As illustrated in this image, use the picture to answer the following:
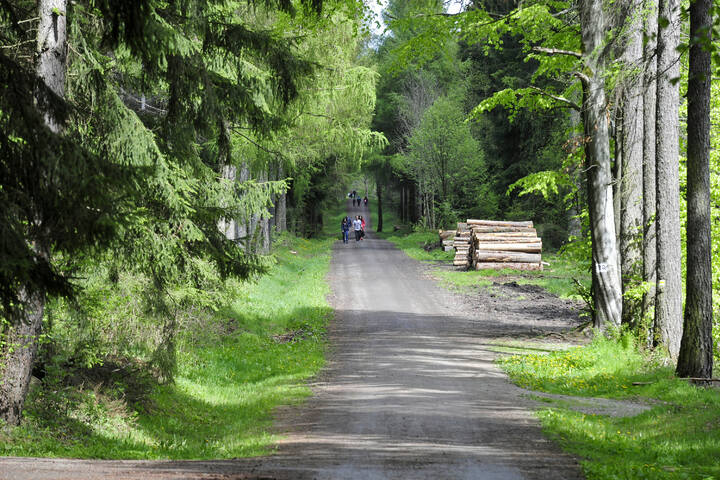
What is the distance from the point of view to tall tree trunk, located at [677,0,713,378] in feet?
33.4

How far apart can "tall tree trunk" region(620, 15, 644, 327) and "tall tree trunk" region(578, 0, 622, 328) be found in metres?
0.28

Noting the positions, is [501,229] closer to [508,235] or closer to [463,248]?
[508,235]

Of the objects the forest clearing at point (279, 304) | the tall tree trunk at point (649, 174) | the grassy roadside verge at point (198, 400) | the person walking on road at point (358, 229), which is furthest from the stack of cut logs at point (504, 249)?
the person walking on road at point (358, 229)

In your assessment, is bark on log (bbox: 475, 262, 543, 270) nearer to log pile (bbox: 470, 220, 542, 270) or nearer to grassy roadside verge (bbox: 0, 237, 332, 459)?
log pile (bbox: 470, 220, 542, 270)

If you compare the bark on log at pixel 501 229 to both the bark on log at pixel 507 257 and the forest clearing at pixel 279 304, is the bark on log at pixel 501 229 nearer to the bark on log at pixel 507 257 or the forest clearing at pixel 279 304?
the bark on log at pixel 507 257

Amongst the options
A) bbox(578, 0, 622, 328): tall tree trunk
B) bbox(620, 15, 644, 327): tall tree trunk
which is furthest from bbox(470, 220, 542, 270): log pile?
bbox(620, 15, 644, 327): tall tree trunk

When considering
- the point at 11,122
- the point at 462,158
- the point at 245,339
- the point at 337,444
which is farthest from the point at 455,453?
the point at 462,158

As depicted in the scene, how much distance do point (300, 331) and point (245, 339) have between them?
1.96 m

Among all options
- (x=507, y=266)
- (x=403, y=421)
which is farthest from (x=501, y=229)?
(x=403, y=421)

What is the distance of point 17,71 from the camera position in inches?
199

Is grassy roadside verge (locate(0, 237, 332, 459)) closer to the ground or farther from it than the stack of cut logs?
closer to the ground

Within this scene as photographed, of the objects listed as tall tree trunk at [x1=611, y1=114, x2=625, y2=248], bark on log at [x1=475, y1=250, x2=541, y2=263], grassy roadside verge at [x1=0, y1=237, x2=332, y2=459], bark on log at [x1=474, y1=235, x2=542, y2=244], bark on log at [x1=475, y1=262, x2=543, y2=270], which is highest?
tall tree trunk at [x1=611, y1=114, x2=625, y2=248]

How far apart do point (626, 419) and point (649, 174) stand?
6.13 metres

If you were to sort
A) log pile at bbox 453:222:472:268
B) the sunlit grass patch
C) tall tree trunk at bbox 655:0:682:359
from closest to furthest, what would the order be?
tall tree trunk at bbox 655:0:682:359, log pile at bbox 453:222:472:268, the sunlit grass patch
